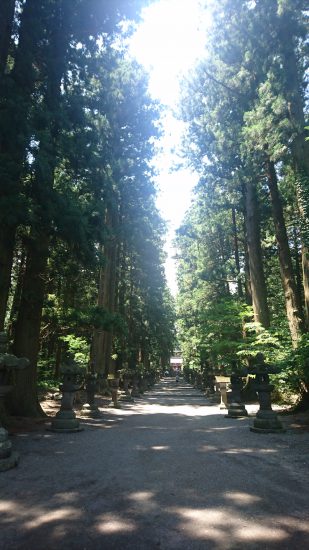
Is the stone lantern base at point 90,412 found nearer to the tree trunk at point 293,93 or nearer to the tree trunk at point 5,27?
the tree trunk at point 293,93

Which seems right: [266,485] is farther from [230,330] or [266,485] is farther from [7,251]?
[230,330]

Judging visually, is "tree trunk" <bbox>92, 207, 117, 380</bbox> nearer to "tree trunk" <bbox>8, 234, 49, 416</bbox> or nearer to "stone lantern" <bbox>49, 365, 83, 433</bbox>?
"tree trunk" <bbox>8, 234, 49, 416</bbox>

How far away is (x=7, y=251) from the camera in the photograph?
27.9ft

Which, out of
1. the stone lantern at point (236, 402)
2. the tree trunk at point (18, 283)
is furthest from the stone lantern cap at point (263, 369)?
the tree trunk at point (18, 283)

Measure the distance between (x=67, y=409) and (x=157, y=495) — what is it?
525 cm

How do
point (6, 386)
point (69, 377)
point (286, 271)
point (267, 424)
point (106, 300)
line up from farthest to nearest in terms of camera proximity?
point (106, 300)
point (286, 271)
point (69, 377)
point (267, 424)
point (6, 386)

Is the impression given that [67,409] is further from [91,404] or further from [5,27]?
[5,27]

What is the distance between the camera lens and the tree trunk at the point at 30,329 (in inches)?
378

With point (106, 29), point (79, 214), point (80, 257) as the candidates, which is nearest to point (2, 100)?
point (79, 214)

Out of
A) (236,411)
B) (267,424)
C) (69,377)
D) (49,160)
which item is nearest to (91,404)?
(69,377)

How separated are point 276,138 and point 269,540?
10.2 m

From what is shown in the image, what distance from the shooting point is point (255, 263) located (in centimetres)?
1543

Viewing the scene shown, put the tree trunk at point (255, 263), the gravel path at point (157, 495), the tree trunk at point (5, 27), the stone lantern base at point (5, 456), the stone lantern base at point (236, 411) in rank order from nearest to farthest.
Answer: the gravel path at point (157, 495), the stone lantern base at point (5, 456), the tree trunk at point (5, 27), the stone lantern base at point (236, 411), the tree trunk at point (255, 263)

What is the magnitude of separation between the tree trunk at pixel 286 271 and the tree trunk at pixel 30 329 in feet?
24.5
